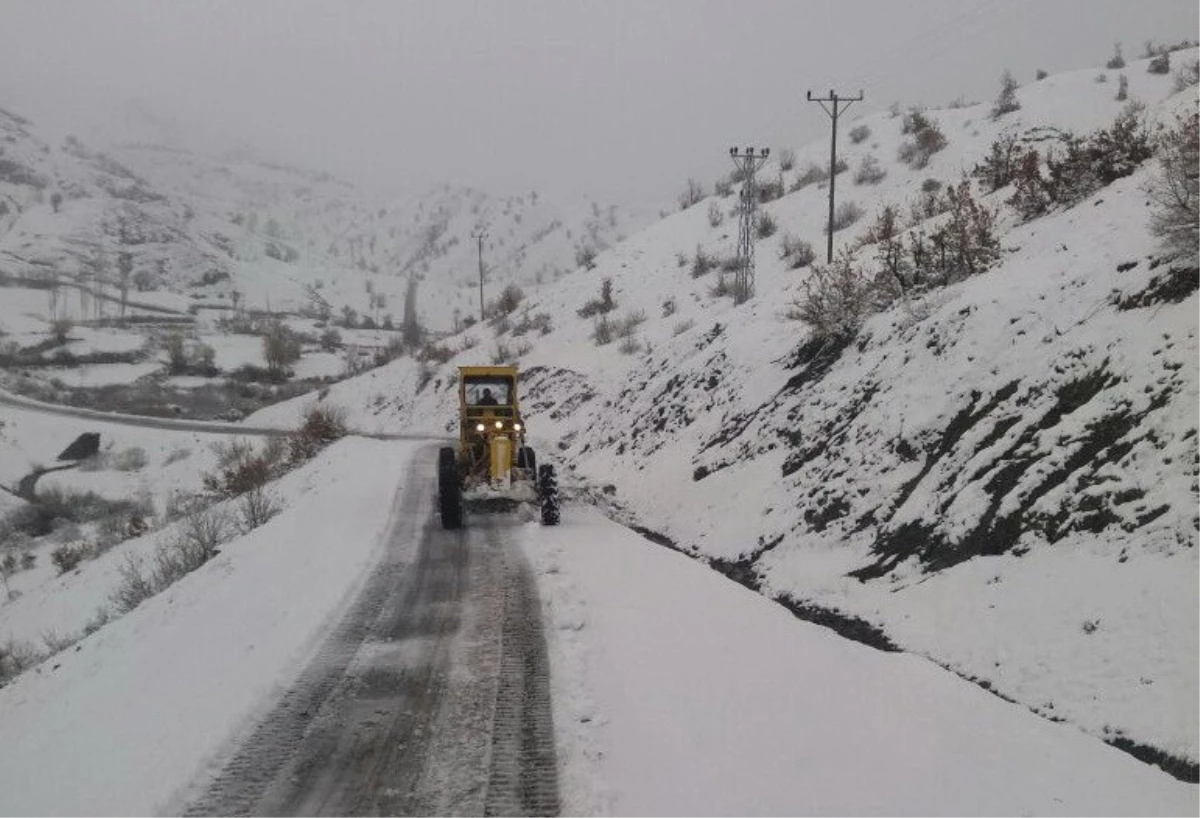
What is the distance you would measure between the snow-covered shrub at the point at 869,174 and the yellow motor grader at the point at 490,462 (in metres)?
21.6

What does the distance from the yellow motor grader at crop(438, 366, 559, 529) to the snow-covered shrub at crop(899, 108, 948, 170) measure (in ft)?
74.5

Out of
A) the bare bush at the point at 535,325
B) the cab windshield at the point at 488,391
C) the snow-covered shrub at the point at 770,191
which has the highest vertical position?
the snow-covered shrub at the point at 770,191

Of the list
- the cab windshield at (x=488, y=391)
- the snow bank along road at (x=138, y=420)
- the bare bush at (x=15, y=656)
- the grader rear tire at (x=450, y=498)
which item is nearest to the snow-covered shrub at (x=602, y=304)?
the snow bank along road at (x=138, y=420)

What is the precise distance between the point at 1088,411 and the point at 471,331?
145 ft

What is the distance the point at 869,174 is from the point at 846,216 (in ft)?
15.6

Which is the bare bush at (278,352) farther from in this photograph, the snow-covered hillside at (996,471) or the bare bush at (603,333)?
the snow-covered hillside at (996,471)

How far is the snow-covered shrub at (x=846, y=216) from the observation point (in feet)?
88.7

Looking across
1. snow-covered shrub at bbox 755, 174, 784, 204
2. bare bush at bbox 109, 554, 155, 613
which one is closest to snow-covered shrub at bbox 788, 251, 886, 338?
bare bush at bbox 109, 554, 155, 613

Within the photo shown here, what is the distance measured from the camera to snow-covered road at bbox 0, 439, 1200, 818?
15.0ft

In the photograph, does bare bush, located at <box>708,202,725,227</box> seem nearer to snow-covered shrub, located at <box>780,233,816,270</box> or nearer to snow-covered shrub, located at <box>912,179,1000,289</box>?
snow-covered shrub, located at <box>780,233,816,270</box>

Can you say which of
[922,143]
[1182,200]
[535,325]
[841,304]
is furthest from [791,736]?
[535,325]

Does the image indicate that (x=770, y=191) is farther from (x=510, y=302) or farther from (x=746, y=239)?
(x=510, y=302)

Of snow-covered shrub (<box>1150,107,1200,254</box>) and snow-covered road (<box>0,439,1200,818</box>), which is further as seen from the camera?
snow-covered shrub (<box>1150,107,1200,254</box>)

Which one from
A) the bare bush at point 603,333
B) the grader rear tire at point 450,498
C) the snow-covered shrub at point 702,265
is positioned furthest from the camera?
the snow-covered shrub at point 702,265
